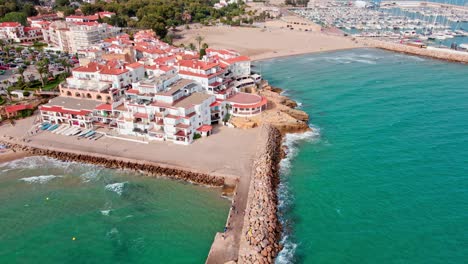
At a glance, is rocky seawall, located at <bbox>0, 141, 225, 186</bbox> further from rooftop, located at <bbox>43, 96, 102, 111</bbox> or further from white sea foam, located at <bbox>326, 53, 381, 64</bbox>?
white sea foam, located at <bbox>326, 53, 381, 64</bbox>

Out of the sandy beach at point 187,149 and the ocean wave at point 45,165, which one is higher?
the sandy beach at point 187,149

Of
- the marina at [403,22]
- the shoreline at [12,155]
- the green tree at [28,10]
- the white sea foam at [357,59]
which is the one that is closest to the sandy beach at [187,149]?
the shoreline at [12,155]

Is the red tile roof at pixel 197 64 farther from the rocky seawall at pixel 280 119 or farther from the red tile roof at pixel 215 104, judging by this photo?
the rocky seawall at pixel 280 119

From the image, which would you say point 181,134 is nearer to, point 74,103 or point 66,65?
point 74,103

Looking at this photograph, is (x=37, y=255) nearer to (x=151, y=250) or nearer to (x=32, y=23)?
(x=151, y=250)

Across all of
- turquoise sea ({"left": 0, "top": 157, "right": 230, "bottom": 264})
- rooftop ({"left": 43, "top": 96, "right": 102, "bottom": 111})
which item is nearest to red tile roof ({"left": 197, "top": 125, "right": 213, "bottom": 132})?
turquoise sea ({"left": 0, "top": 157, "right": 230, "bottom": 264})
